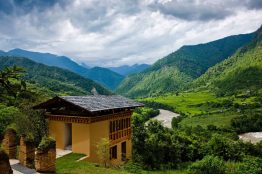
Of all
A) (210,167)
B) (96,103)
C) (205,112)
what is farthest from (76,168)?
(205,112)

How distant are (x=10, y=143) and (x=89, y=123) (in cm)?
500

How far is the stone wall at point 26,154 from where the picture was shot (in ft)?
56.1

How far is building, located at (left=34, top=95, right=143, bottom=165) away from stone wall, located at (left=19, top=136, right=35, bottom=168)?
184 inches

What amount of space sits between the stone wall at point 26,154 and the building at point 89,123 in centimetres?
468

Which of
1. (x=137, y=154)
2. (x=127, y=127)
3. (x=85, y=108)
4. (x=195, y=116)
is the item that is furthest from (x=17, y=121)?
(x=195, y=116)

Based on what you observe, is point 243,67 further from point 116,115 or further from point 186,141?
point 116,115

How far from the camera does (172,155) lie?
3161cm

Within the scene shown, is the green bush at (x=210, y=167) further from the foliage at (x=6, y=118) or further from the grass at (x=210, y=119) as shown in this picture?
the grass at (x=210, y=119)

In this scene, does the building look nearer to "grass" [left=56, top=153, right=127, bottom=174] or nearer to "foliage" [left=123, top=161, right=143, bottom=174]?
"foliage" [left=123, top=161, right=143, bottom=174]

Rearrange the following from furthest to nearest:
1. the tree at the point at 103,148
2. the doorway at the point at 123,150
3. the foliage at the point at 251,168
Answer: the doorway at the point at 123,150
the foliage at the point at 251,168
the tree at the point at 103,148

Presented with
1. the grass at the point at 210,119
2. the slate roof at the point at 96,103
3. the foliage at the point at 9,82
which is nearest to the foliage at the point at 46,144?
the slate roof at the point at 96,103

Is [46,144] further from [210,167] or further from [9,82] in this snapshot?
[210,167]

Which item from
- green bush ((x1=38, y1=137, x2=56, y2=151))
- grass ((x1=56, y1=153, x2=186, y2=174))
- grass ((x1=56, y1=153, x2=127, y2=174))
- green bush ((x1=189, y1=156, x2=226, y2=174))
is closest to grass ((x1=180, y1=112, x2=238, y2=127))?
green bush ((x1=189, y1=156, x2=226, y2=174))

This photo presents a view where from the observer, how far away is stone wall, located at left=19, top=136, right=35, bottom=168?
17109mm
